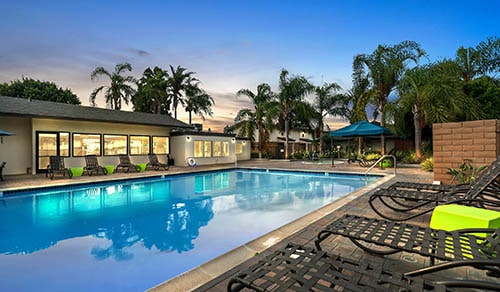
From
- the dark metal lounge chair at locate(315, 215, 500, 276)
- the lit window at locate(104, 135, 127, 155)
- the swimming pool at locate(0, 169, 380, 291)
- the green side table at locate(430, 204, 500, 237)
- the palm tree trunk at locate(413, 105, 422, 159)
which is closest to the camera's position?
the dark metal lounge chair at locate(315, 215, 500, 276)

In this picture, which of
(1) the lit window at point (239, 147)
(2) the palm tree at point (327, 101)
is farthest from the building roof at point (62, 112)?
(2) the palm tree at point (327, 101)

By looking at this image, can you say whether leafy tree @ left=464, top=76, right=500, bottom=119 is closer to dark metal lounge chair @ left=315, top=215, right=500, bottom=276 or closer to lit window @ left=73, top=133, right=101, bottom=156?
dark metal lounge chair @ left=315, top=215, right=500, bottom=276

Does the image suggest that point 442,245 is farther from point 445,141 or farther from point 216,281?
point 445,141

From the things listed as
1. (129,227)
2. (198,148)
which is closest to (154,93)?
(198,148)

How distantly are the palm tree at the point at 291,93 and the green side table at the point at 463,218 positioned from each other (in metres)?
17.1

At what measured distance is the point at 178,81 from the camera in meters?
24.5

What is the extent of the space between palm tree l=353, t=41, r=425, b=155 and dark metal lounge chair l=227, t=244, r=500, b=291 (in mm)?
15265

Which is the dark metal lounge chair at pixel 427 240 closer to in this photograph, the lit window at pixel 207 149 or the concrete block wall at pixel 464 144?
the concrete block wall at pixel 464 144

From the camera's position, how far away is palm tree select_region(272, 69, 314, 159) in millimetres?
20109

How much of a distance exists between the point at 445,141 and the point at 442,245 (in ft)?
19.9

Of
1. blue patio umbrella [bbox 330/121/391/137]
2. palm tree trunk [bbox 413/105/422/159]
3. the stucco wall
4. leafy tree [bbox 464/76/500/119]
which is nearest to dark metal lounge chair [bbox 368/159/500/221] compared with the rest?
blue patio umbrella [bbox 330/121/391/137]

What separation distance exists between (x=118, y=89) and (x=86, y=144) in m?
9.77

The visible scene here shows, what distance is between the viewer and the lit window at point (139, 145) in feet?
51.3

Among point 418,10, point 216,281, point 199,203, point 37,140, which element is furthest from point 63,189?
point 418,10
